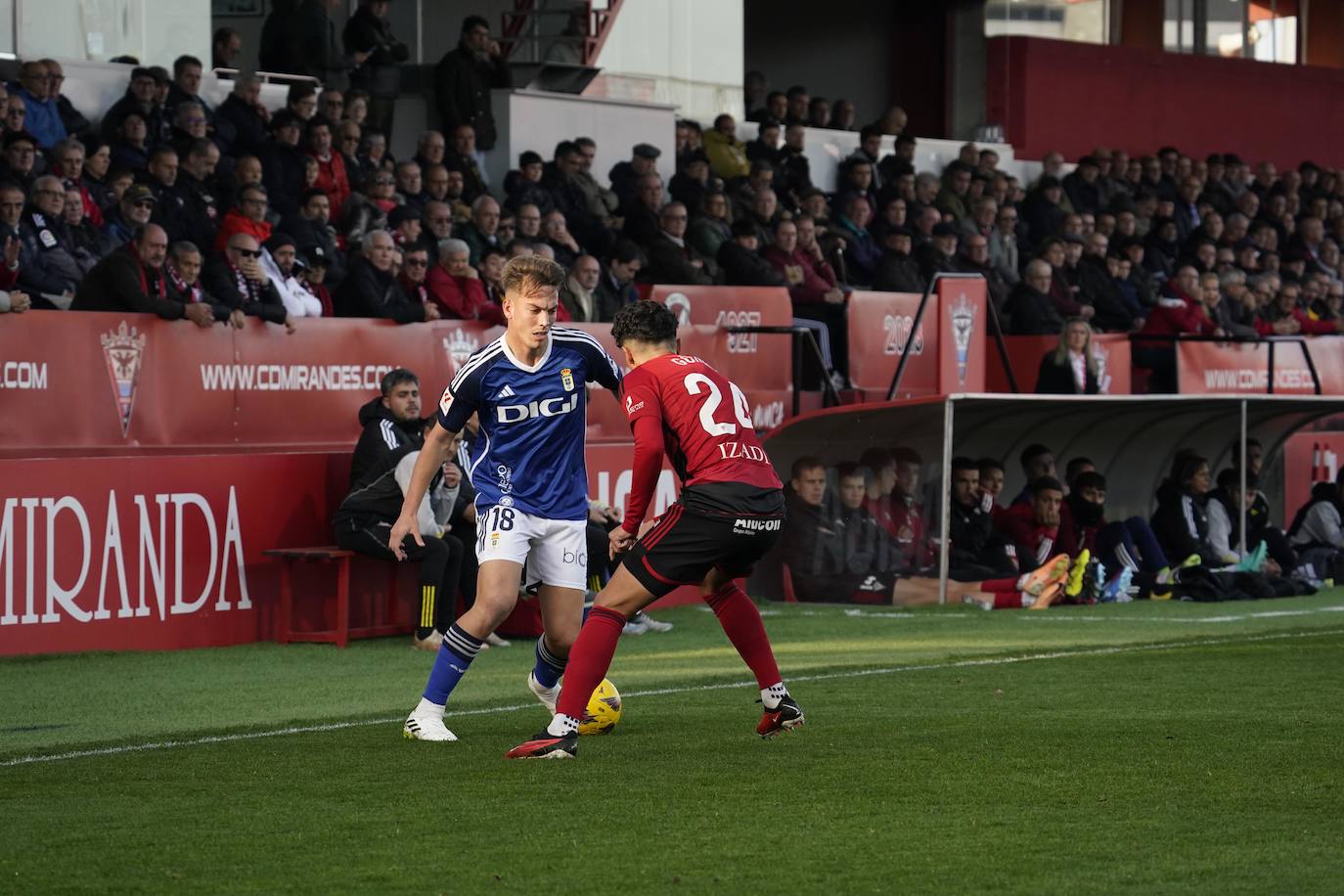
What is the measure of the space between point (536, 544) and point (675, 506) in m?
0.65

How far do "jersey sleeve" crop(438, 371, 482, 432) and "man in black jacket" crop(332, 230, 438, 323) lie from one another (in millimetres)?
7613

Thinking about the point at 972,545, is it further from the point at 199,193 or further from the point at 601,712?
the point at 601,712

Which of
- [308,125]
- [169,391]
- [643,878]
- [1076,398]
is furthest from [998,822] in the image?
[308,125]

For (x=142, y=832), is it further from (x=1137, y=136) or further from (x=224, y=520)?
(x=1137, y=136)

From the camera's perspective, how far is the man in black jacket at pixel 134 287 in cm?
1419

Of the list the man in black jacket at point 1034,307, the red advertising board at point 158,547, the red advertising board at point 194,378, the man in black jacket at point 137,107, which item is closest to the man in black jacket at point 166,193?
the man in black jacket at point 137,107

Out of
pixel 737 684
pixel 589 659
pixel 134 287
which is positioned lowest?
pixel 737 684

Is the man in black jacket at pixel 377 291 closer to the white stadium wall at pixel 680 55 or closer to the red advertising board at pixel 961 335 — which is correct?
the red advertising board at pixel 961 335

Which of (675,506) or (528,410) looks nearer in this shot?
(675,506)

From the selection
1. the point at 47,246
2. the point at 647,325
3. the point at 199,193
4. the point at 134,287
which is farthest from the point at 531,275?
the point at 199,193

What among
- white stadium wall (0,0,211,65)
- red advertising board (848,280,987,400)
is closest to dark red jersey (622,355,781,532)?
white stadium wall (0,0,211,65)

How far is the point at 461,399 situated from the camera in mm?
8477

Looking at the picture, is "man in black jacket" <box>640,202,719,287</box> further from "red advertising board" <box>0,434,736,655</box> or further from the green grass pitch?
the green grass pitch

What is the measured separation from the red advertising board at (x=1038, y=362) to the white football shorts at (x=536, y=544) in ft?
44.3
